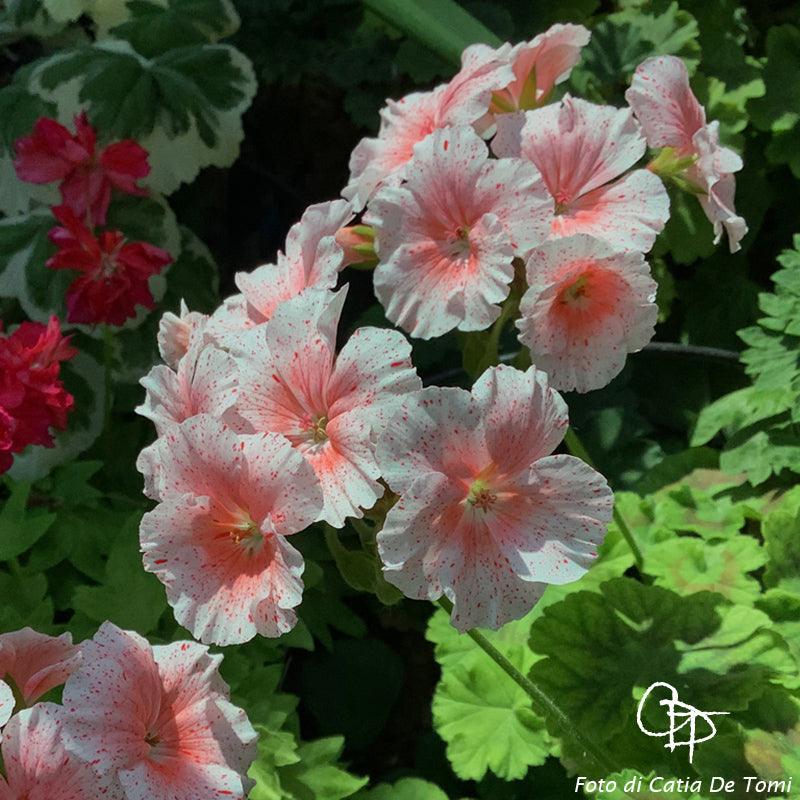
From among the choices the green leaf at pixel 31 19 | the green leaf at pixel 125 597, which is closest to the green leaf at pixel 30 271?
the green leaf at pixel 31 19

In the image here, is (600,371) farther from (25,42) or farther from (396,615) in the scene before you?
(25,42)

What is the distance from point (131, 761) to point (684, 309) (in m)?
1.21

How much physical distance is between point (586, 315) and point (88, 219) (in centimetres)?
84

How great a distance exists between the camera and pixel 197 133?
1.60 m

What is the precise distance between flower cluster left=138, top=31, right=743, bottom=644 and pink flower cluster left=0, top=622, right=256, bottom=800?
53 millimetres

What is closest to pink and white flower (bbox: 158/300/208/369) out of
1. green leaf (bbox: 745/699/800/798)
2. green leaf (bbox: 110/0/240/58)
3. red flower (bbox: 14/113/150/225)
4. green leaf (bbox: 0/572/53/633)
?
green leaf (bbox: 0/572/53/633)

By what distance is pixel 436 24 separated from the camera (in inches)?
60.0

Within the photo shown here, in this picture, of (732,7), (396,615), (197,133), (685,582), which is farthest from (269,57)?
(685,582)

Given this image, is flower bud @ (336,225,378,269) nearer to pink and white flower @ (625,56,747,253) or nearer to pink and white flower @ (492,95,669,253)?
pink and white flower @ (492,95,669,253)

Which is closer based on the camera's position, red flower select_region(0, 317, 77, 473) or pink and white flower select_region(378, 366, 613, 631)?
pink and white flower select_region(378, 366, 613, 631)

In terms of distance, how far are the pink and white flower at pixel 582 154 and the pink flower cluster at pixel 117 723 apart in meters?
0.48

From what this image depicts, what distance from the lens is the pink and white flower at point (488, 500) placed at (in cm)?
79
